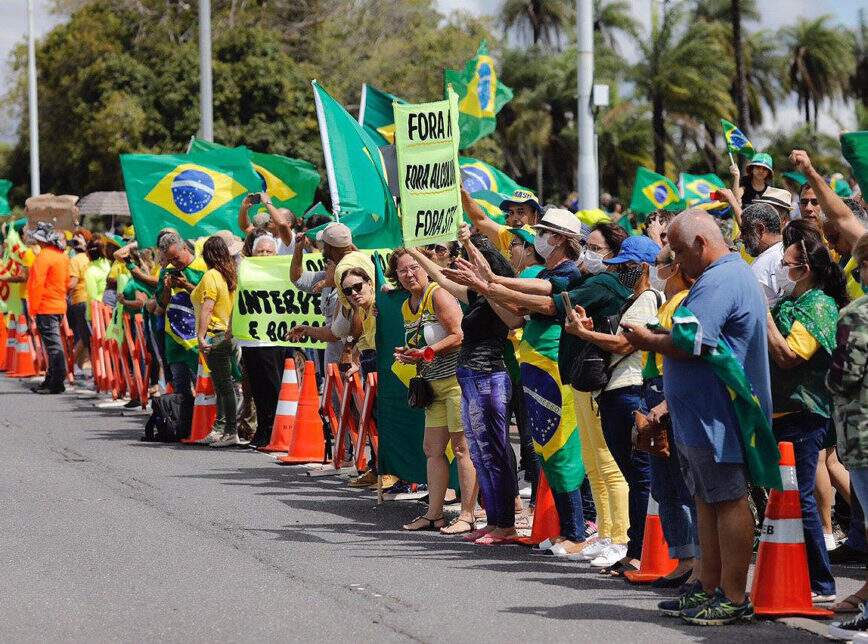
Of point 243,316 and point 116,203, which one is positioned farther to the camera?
point 116,203

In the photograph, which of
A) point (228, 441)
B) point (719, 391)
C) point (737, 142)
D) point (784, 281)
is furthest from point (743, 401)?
point (228, 441)

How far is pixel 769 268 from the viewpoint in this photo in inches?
361

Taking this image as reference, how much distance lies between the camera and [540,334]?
930 centimetres

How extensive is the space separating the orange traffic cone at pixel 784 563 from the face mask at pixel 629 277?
1.75m

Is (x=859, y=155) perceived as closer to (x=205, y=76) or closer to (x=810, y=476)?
(x=810, y=476)

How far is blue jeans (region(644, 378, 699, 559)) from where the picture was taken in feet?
26.8

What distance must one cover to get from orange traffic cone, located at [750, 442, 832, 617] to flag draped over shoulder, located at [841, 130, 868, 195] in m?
1.95

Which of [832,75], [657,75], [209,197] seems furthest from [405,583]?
[832,75]

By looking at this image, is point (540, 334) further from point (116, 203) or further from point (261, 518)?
point (116, 203)

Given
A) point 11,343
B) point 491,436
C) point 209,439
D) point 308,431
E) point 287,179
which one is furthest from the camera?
point 11,343

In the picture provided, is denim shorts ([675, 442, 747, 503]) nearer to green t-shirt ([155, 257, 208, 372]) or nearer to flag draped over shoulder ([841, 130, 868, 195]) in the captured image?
flag draped over shoulder ([841, 130, 868, 195])

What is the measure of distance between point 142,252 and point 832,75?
169 feet

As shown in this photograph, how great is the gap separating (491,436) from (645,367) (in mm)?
1843

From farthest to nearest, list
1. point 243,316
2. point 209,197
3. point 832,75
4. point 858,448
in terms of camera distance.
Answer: point 832,75, point 209,197, point 243,316, point 858,448
